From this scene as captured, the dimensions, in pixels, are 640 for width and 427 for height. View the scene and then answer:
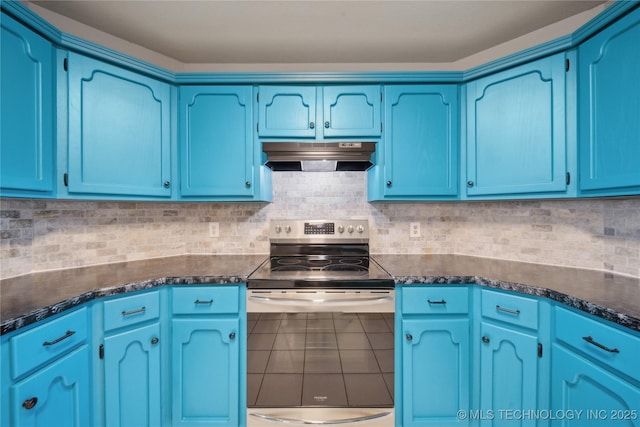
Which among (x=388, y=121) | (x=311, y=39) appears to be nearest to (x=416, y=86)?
(x=388, y=121)

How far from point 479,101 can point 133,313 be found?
2283mm

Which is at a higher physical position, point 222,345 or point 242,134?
point 242,134

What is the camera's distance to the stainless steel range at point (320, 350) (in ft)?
4.69

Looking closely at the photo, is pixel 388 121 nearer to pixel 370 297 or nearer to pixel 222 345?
pixel 370 297

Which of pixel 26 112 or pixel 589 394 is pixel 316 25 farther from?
pixel 589 394

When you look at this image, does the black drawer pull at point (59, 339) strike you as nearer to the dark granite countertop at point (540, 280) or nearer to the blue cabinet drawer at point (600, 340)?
the dark granite countertop at point (540, 280)

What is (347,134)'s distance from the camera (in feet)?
5.83

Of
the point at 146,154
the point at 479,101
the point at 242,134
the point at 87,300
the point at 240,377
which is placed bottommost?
the point at 240,377

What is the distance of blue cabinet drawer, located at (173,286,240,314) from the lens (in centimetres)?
143

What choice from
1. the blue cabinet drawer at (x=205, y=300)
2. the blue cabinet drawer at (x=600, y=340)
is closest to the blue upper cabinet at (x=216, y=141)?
the blue cabinet drawer at (x=205, y=300)

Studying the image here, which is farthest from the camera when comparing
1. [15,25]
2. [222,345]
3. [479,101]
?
[479,101]

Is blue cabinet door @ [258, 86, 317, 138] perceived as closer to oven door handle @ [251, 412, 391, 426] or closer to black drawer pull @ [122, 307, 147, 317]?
black drawer pull @ [122, 307, 147, 317]

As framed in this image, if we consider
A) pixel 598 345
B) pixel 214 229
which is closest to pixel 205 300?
pixel 214 229

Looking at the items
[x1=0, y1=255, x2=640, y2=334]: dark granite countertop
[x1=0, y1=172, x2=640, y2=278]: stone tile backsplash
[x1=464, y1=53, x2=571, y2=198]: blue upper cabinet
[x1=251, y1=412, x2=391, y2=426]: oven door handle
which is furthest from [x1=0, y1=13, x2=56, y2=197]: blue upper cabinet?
[x1=464, y1=53, x2=571, y2=198]: blue upper cabinet
